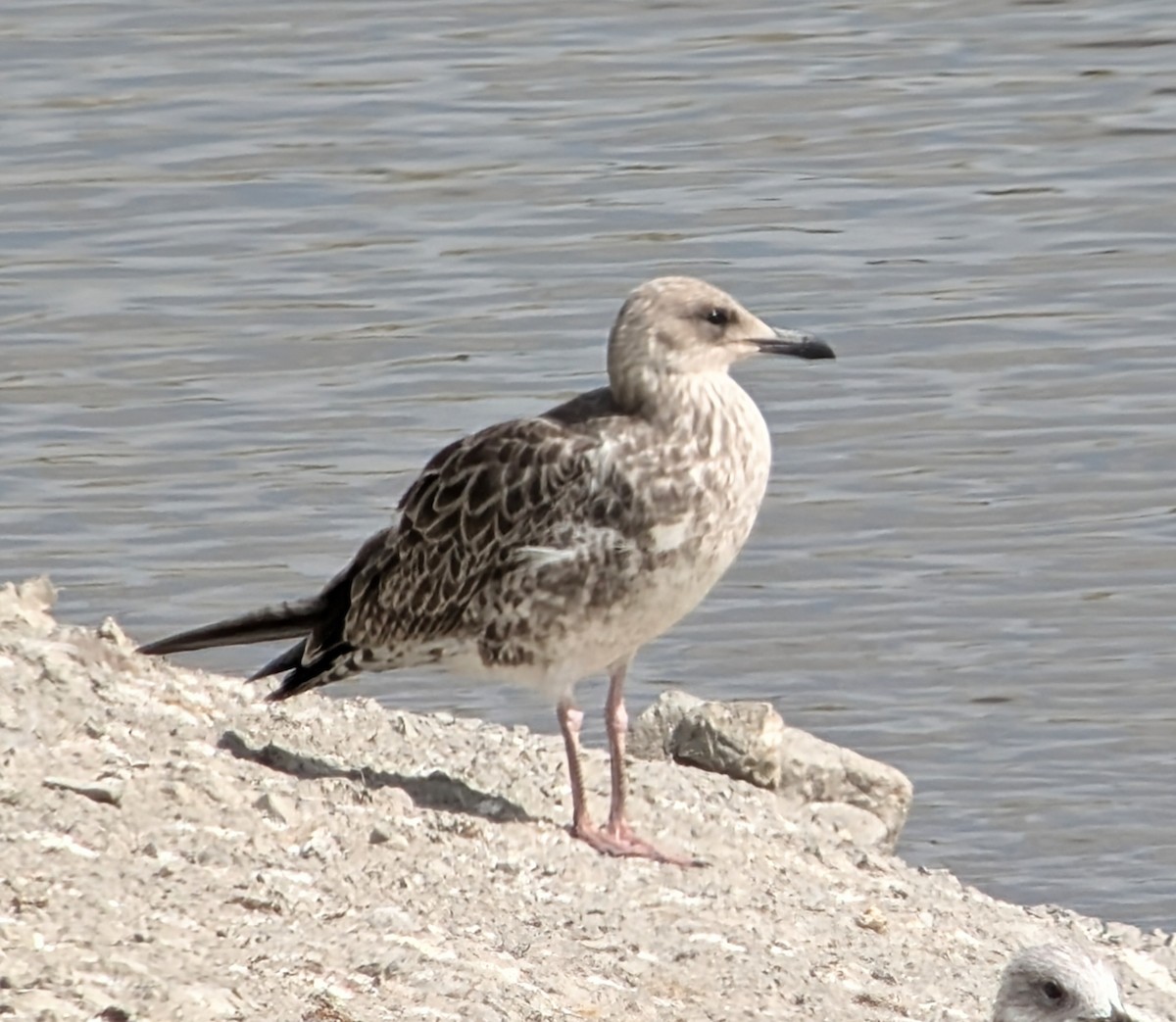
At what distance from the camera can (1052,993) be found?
6.90 metres

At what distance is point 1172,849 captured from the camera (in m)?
9.83

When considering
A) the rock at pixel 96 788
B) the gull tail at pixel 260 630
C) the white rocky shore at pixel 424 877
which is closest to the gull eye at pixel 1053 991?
the white rocky shore at pixel 424 877

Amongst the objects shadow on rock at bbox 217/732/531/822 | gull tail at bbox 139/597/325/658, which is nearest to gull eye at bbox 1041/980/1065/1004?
shadow on rock at bbox 217/732/531/822

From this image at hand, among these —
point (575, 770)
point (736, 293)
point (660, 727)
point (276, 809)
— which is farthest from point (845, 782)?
point (736, 293)

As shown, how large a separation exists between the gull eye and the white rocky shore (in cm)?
54

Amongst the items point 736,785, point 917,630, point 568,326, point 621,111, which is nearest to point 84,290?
point 568,326

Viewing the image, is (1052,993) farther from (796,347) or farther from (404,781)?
(796,347)

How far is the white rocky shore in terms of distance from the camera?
256 inches

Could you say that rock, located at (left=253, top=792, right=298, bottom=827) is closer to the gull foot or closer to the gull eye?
the gull foot

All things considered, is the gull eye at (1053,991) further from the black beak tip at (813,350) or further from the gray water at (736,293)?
the gray water at (736,293)

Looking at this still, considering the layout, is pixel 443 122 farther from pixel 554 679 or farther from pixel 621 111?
pixel 554 679

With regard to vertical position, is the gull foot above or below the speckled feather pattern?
below

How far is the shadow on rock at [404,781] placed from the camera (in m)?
8.26

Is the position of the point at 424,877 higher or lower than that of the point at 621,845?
higher
